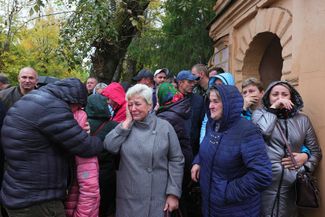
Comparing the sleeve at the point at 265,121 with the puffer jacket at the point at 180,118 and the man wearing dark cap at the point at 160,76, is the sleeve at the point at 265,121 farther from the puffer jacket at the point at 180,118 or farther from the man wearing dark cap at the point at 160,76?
the man wearing dark cap at the point at 160,76

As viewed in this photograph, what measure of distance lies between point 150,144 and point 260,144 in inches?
35.3

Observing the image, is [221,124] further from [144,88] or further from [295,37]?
[295,37]

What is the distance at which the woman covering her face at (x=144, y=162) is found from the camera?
3.08 m

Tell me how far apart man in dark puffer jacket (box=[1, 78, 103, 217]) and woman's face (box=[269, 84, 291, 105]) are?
6.23 feet

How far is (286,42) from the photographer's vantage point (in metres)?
4.95

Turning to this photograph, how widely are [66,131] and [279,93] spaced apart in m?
2.09

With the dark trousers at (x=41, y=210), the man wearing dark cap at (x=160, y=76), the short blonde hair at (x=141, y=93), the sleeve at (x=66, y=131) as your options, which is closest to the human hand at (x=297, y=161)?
the short blonde hair at (x=141, y=93)

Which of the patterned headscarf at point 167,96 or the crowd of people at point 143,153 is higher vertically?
the patterned headscarf at point 167,96

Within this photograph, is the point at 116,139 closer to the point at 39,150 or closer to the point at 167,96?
the point at 39,150

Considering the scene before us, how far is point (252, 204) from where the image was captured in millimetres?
2961

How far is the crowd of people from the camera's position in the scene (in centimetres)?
259

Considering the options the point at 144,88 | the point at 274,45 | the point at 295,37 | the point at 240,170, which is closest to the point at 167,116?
the point at 144,88

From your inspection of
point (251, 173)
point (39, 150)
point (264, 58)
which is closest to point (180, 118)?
point (251, 173)

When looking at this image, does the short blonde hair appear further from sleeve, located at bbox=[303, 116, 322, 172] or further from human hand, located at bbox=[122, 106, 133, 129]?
sleeve, located at bbox=[303, 116, 322, 172]
